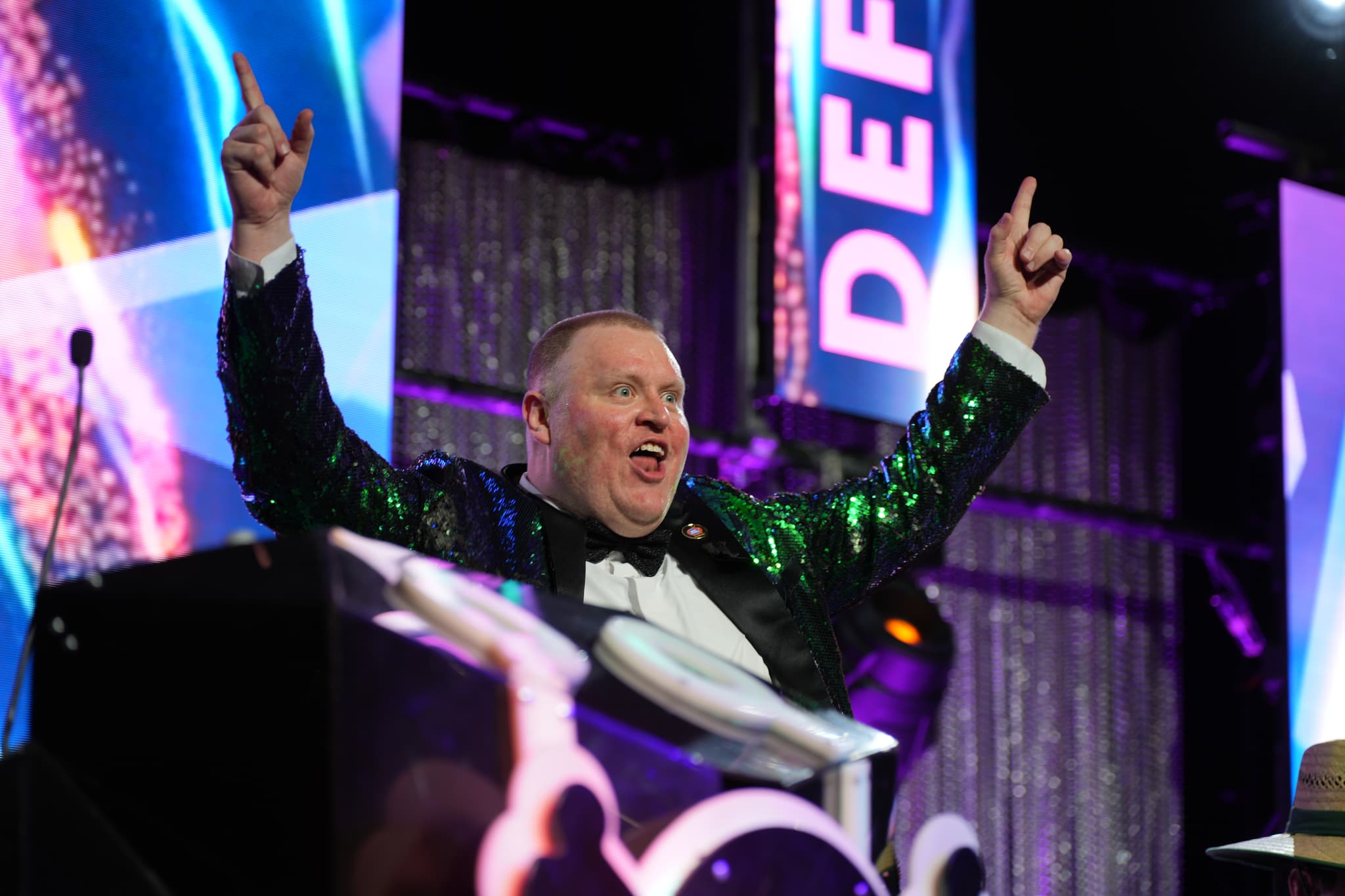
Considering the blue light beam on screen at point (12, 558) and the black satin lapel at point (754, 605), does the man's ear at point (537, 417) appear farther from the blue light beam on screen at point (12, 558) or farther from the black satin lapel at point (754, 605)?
the blue light beam on screen at point (12, 558)

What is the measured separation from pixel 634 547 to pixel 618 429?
15cm

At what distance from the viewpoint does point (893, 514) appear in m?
2.01

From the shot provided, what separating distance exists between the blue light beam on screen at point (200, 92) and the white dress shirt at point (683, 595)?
145cm

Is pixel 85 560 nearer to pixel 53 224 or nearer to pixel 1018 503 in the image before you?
pixel 53 224

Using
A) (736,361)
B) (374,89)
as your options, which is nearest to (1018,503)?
(736,361)

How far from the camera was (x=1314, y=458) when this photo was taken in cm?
516

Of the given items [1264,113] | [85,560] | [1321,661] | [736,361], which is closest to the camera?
[85,560]

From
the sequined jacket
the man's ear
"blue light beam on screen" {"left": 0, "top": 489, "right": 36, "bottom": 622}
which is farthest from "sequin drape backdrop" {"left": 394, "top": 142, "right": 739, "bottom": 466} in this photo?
the sequined jacket

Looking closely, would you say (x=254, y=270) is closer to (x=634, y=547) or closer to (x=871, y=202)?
(x=634, y=547)

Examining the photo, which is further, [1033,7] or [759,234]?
[1033,7]

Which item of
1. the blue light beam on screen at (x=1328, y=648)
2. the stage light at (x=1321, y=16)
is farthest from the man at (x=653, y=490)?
the stage light at (x=1321, y=16)

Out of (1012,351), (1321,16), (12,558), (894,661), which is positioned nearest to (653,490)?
(1012,351)

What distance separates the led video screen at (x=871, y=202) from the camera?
4.25 metres

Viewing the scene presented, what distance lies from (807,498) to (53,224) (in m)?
1.69
